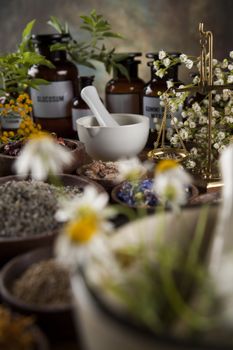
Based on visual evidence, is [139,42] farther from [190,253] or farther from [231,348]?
[231,348]

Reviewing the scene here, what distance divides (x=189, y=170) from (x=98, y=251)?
0.81 meters

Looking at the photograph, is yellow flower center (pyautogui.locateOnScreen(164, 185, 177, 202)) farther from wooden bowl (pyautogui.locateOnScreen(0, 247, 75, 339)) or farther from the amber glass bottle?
the amber glass bottle

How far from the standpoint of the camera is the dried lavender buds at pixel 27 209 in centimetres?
84

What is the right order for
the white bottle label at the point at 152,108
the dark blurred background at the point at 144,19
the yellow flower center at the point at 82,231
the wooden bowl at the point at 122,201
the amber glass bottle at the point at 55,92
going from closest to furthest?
1. the yellow flower center at the point at 82,231
2. the wooden bowl at the point at 122,201
3. the white bottle label at the point at 152,108
4. the amber glass bottle at the point at 55,92
5. the dark blurred background at the point at 144,19

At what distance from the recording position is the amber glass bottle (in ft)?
5.05

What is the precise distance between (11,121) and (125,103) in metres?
0.28

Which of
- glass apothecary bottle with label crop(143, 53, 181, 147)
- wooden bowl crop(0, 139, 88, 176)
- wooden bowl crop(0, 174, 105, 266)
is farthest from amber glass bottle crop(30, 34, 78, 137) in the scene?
wooden bowl crop(0, 174, 105, 266)

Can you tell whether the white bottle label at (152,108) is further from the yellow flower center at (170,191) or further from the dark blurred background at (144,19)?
the yellow flower center at (170,191)

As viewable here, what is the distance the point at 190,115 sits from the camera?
1361mm

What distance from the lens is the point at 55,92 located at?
154 cm

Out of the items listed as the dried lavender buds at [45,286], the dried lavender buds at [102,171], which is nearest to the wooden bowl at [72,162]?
the dried lavender buds at [102,171]

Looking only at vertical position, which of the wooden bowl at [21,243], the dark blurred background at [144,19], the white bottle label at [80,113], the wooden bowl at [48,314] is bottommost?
the wooden bowl at [48,314]

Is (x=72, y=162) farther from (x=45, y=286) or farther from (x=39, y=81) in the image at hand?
(x=45, y=286)

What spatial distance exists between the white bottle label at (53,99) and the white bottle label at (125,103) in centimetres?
11
